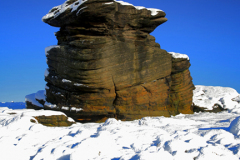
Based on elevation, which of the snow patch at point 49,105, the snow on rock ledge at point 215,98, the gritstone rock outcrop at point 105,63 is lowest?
the snow on rock ledge at point 215,98

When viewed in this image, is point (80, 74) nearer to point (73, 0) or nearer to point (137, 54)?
point (137, 54)

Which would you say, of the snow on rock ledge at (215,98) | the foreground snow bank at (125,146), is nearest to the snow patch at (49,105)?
the foreground snow bank at (125,146)

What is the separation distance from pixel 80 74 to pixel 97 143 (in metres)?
9.27

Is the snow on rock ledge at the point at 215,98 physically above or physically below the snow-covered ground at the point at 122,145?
below

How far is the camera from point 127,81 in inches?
663

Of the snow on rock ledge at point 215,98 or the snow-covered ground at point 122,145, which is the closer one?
the snow-covered ground at point 122,145

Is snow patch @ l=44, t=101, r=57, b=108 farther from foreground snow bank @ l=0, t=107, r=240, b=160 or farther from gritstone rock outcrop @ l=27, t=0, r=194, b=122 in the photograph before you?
foreground snow bank @ l=0, t=107, r=240, b=160

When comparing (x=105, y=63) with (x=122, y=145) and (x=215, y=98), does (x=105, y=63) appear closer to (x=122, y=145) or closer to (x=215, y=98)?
(x=122, y=145)

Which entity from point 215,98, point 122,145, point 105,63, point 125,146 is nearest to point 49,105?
point 105,63

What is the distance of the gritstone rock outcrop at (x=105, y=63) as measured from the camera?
607 inches

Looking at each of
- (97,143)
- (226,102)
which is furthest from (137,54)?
(226,102)

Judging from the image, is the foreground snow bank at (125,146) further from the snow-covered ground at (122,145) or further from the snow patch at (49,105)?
the snow patch at (49,105)

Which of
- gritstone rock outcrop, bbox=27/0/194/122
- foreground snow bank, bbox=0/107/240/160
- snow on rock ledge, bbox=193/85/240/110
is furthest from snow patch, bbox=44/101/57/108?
snow on rock ledge, bbox=193/85/240/110

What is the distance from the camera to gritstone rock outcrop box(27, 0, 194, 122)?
15406 millimetres
